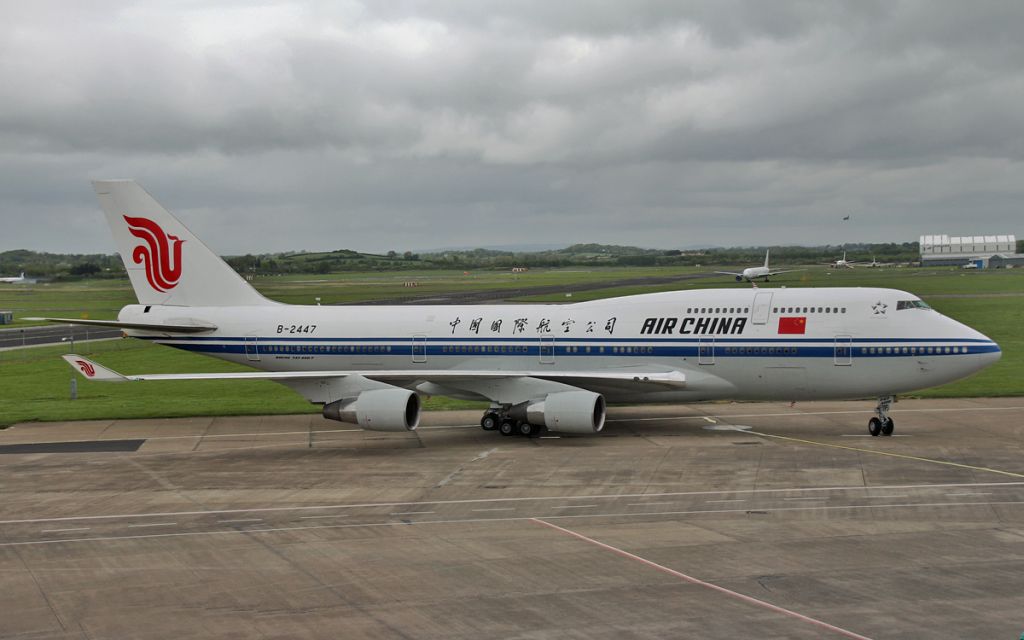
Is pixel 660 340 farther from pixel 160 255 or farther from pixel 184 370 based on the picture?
pixel 184 370

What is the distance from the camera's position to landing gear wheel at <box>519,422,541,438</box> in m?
33.4

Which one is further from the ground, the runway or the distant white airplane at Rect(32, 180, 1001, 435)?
the distant white airplane at Rect(32, 180, 1001, 435)

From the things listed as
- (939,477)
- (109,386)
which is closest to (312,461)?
(939,477)

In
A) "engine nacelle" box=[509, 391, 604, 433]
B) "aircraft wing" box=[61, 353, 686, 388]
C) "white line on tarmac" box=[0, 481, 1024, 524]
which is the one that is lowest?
"white line on tarmac" box=[0, 481, 1024, 524]

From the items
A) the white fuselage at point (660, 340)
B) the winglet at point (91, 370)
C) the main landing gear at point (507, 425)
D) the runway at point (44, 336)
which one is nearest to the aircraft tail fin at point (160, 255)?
the white fuselage at point (660, 340)

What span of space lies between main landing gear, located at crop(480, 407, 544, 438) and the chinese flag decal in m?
8.57

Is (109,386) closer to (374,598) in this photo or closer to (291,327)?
(291,327)

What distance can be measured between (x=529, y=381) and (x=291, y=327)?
10.1m

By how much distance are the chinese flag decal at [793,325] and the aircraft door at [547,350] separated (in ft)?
25.1

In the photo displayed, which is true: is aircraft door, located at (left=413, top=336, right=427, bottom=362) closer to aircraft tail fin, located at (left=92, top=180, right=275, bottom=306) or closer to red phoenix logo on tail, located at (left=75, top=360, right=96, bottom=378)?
aircraft tail fin, located at (left=92, top=180, right=275, bottom=306)

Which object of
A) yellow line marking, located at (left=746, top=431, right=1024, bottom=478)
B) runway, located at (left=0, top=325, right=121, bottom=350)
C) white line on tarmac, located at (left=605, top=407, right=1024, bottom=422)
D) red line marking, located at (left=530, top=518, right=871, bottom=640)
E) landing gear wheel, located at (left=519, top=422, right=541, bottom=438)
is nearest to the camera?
red line marking, located at (left=530, top=518, right=871, bottom=640)

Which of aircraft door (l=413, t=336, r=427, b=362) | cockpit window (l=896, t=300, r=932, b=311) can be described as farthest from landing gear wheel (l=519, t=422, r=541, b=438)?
cockpit window (l=896, t=300, r=932, b=311)

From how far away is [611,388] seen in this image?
1319 inches

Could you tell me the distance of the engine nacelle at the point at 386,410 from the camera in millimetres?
31844
